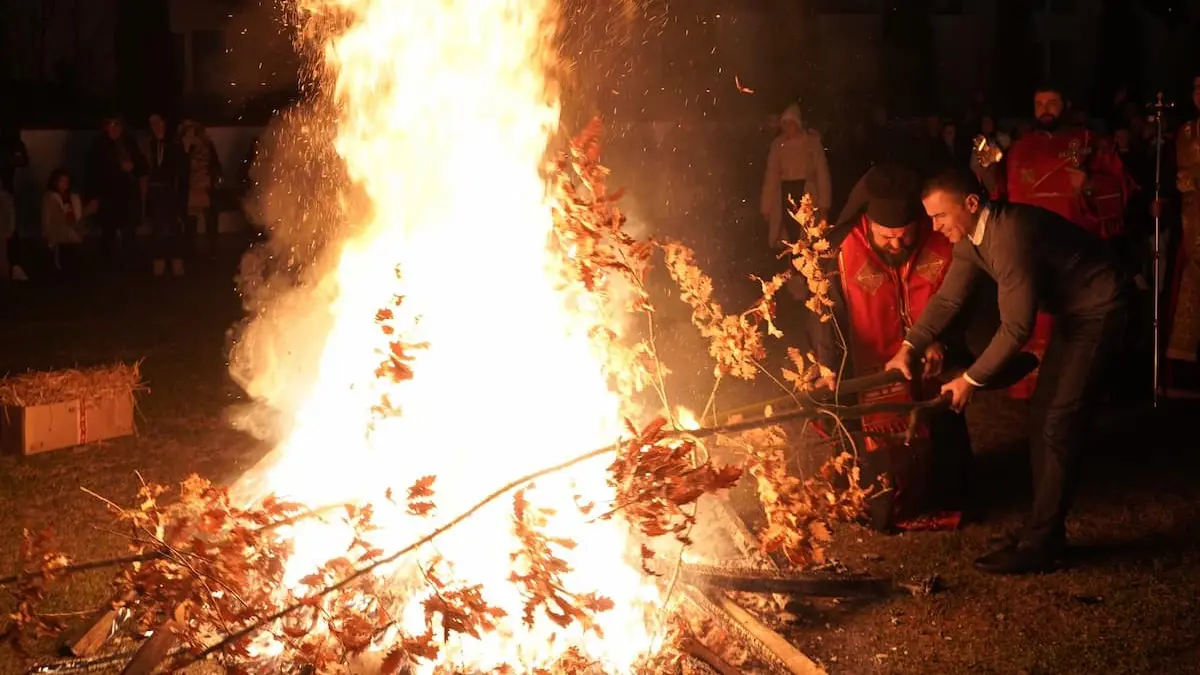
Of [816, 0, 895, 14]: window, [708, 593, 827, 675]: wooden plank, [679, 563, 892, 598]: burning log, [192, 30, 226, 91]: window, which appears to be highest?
[816, 0, 895, 14]: window

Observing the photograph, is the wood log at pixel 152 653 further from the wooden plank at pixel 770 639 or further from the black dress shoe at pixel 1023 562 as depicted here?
the black dress shoe at pixel 1023 562

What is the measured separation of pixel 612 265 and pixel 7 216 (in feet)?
42.2

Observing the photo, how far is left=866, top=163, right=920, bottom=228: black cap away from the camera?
618 centimetres

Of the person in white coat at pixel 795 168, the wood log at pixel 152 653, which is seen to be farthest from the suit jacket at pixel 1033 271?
the person in white coat at pixel 795 168

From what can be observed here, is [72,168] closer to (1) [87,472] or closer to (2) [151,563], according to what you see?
(1) [87,472]

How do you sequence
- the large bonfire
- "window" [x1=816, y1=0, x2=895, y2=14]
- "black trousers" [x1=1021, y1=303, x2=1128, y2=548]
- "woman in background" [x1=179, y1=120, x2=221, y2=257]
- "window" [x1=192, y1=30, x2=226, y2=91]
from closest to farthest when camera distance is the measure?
the large bonfire
"black trousers" [x1=1021, y1=303, x2=1128, y2=548]
"woman in background" [x1=179, y1=120, x2=221, y2=257]
"window" [x1=816, y1=0, x2=895, y2=14]
"window" [x1=192, y1=30, x2=226, y2=91]

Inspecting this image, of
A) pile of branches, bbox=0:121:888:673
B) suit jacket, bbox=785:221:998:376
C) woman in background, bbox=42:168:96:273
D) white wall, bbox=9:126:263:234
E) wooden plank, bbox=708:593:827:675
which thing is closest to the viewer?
pile of branches, bbox=0:121:888:673

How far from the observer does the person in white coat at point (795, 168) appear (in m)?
13.7

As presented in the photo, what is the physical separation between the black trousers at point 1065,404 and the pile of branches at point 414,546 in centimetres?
131

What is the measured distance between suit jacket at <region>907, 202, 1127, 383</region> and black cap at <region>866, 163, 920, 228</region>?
0.35 meters

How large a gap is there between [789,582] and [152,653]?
9.11 feet

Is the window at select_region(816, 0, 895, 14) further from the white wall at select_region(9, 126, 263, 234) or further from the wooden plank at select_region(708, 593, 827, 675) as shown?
the wooden plank at select_region(708, 593, 827, 675)

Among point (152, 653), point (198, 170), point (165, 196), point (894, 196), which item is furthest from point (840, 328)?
point (198, 170)

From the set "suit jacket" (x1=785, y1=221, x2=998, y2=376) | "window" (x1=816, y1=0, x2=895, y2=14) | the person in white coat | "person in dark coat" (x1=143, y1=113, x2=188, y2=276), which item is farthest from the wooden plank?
"window" (x1=816, y1=0, x2=895, y2=14)
